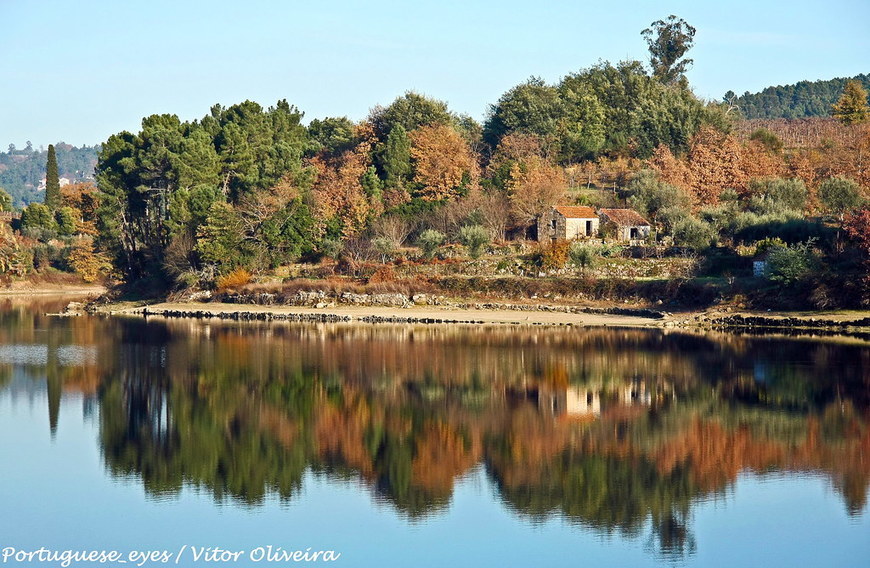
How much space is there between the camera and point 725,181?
6750 cm

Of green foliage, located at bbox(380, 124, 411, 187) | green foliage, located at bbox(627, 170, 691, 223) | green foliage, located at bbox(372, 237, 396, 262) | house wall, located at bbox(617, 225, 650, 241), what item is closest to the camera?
house wall, located at bbox(617, 225, 650, 241)

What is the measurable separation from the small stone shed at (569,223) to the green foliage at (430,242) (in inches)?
228

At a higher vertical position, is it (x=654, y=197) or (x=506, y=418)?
(x=654, y=197)

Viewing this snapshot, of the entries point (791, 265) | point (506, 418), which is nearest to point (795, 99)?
point (791, 265)

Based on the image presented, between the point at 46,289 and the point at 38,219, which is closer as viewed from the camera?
the point at 46,289

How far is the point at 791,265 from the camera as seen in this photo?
1826 inches

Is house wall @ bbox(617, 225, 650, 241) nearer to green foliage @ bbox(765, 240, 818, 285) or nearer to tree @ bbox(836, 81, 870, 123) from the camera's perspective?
green foliage @ bbox(765, 240, 818, 285)

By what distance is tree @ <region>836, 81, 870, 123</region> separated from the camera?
290 feet

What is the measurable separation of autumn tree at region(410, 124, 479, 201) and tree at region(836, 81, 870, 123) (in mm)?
34605

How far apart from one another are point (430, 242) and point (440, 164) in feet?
40.3

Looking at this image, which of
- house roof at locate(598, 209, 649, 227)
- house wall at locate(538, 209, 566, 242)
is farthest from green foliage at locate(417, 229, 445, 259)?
house roof at locate(598, 209, 649, 227)

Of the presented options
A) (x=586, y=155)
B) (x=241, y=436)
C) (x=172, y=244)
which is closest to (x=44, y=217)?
(x=172, y=244)

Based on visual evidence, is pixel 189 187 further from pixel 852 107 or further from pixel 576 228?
pixel 852 107

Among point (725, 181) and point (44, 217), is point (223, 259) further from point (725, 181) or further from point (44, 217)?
point (44, 217)
